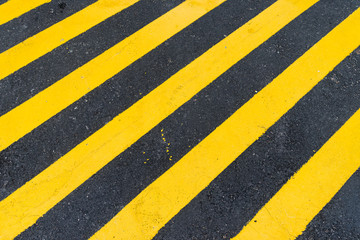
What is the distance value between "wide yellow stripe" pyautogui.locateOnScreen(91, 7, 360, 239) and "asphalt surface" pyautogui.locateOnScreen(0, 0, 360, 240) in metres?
0.06

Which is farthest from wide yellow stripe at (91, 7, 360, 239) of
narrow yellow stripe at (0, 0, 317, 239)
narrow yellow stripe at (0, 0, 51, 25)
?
narrow yellow stripe at (0, 0, 51, 25)

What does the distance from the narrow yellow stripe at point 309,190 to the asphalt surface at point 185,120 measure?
0.06 metres

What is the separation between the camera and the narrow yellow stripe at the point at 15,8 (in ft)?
11.0

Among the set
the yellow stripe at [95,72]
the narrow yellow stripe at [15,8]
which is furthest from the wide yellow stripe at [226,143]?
the narrow yellow stripe at [15,8]

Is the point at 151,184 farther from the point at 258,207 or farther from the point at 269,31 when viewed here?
the point at 269,31

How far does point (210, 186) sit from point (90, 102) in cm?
145

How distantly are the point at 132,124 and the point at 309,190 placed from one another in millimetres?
1729

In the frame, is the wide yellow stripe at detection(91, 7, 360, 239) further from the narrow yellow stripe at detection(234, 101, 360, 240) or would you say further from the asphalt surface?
the narrow yellow stripe at detection(234, 101, 360, 240)

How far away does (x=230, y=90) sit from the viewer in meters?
2.97

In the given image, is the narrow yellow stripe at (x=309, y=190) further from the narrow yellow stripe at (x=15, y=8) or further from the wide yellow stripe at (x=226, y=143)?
the narrow yellow stripe at (x=15, y=8)

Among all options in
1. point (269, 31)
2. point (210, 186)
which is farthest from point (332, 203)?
point (269, 31)

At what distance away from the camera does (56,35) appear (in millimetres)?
3258

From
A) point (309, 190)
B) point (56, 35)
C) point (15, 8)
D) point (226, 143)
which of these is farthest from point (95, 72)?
point (309, 190)

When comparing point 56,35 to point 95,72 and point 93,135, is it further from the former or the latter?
point 93,135
